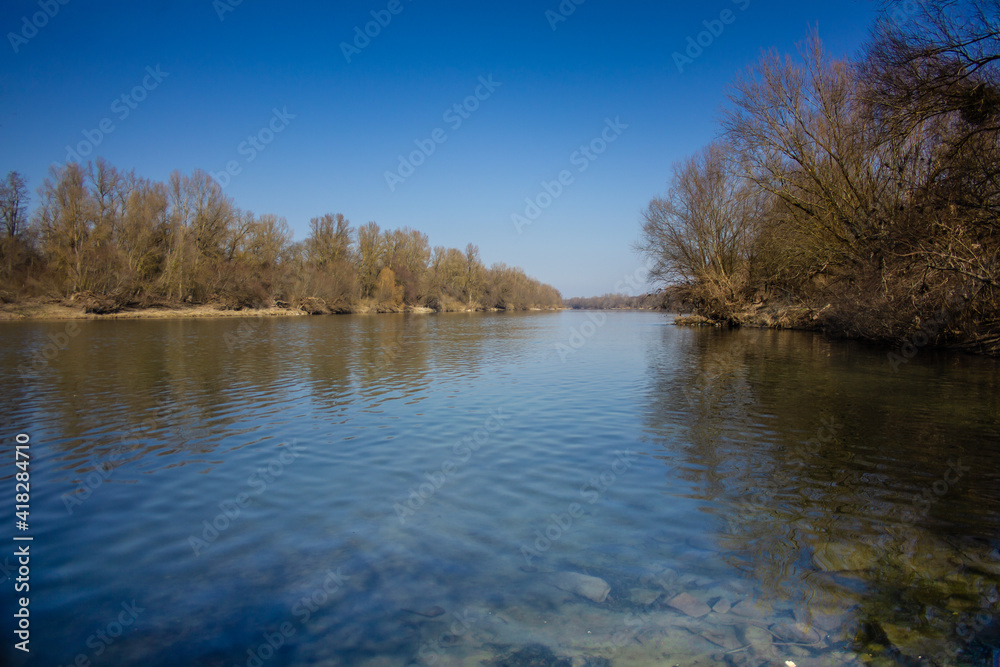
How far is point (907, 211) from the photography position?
44.6ft

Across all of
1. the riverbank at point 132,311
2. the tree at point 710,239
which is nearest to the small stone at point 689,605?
the tree at point 710,239

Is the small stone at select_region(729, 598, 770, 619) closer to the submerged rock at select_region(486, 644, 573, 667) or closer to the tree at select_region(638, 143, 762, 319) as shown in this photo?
the submerged rock at select_region(486, 644, 573, 667)

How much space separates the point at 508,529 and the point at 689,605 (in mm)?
1643

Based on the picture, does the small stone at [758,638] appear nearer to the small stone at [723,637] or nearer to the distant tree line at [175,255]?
the small stone at [723,637]

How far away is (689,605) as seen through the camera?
3.25 metres

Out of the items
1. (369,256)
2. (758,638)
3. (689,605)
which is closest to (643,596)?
(689,605)

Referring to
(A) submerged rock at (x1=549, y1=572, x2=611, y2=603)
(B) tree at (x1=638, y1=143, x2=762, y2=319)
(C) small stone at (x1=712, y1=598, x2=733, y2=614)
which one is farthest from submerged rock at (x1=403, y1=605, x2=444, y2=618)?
(B) tree at (x1=638, y1=143, x2=762, y2=319)

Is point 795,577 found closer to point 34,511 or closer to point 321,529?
point 321,529

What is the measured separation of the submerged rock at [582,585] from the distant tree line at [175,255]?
54.9 meters

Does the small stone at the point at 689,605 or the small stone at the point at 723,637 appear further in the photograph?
the small stone at the point at 689,605

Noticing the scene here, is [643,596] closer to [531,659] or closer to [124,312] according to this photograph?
[531,659]

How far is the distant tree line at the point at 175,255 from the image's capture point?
1823 inches

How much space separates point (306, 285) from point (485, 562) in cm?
6412

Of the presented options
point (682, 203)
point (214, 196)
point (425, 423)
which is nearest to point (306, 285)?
point (214, 196)
